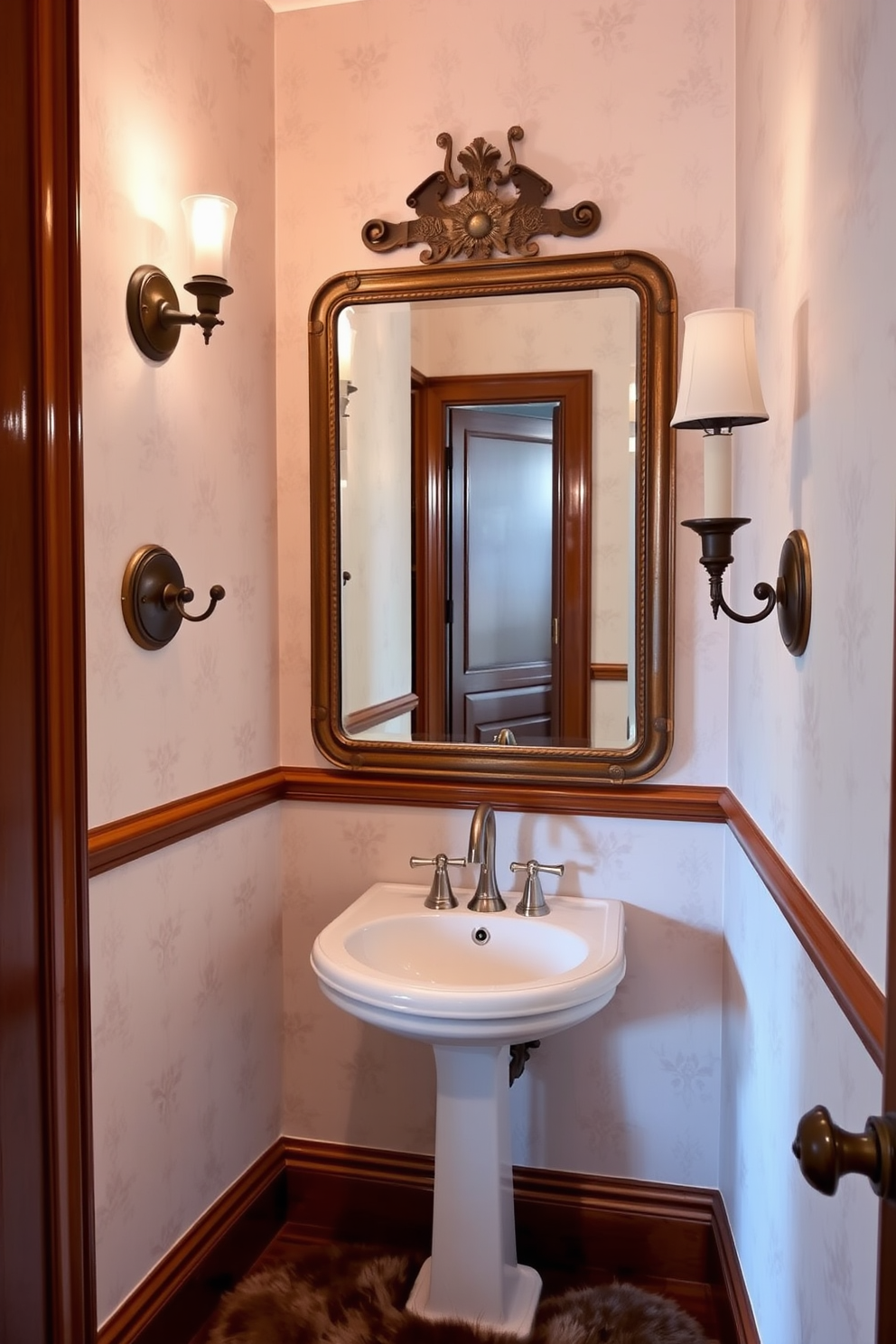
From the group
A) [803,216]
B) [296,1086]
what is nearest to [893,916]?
[803,216]

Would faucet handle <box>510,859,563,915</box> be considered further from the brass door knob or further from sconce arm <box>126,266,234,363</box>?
the brass door knob

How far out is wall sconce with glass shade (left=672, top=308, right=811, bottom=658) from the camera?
135 cm

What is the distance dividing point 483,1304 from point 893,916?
4.93 ft

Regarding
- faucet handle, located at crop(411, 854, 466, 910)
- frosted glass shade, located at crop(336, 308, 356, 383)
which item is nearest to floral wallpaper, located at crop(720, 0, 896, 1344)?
faucet handle, located at crop(411, 854, 466, 910)

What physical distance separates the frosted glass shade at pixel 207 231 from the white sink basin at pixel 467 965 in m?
1.09

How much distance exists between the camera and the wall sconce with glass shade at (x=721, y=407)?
135 centimetres

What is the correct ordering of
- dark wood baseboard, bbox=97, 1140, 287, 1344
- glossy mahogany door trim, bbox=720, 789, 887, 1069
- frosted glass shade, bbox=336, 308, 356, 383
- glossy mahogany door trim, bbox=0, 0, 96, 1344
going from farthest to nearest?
frosted glass shade, bbox=336, 308, 356, 383, dark wood baseboard, bbox=97, 1140, 287, 1344, glossy mahogany door trim, bbox=0, 0, 96, 1344, glossy mahogany door trim, bbox=720, 789, 887, 1069

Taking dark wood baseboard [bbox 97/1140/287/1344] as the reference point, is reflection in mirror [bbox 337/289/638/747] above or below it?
above

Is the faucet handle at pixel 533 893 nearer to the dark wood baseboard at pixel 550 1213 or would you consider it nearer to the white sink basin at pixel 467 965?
the white sink basin at pixel 467 965

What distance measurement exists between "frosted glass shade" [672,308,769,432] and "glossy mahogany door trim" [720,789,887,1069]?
0.59 metres

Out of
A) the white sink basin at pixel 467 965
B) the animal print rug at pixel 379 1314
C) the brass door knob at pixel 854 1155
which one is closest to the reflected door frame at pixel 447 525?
the white sink basin at pixel 467 965

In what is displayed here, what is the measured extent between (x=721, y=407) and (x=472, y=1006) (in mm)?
906

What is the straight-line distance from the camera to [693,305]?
1.90m

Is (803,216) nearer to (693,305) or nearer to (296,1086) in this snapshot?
(693,305)
